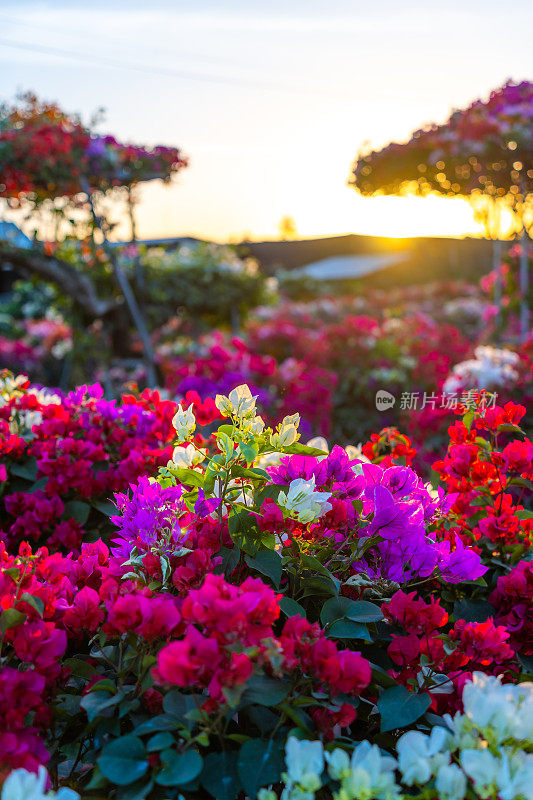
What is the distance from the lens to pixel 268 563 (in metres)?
1.20

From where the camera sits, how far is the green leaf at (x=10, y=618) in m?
0.99

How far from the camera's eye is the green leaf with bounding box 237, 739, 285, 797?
0.94 metres

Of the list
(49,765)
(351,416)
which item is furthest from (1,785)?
(351,416)

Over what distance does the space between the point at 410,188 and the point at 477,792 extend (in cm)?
596

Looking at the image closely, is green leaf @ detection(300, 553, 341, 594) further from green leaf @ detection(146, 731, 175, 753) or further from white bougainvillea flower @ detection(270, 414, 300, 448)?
green leaf @ detection(146, 731, 175, 753)

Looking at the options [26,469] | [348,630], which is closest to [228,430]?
[348,630]

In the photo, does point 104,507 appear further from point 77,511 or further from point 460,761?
point 460,761

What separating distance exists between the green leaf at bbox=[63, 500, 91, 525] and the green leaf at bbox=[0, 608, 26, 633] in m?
0.92

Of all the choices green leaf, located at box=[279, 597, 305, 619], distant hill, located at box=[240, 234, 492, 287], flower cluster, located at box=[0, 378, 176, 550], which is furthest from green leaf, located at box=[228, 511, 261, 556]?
distant hill, located at box=[240, 234, 492, 287]

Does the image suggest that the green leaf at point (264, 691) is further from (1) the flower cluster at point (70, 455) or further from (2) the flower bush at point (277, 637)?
(1) the flower cluster at point (70, 455)

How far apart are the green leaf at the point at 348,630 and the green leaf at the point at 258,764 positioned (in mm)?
201

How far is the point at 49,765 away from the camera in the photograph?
44.2 inches

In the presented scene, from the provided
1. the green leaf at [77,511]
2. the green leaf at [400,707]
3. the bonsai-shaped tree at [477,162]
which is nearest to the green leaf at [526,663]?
the green leaf at [400,707]

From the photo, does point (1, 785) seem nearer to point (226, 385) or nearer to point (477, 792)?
point (477, 792)
